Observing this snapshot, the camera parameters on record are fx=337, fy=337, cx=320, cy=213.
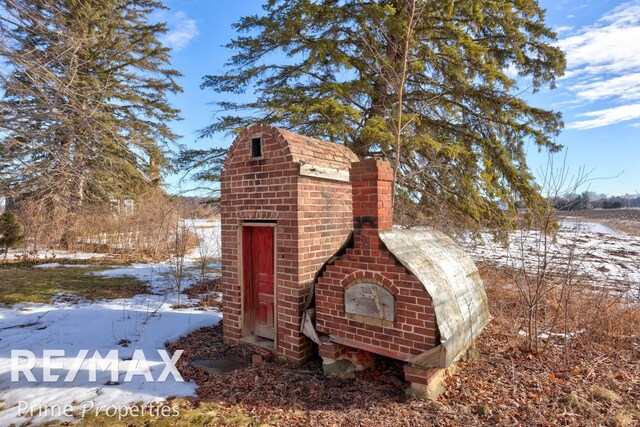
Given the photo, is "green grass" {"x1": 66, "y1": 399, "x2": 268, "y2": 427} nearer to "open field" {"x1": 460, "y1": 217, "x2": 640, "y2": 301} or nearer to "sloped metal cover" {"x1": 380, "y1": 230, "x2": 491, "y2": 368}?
"sloped metal cover" {"x1": 380, "y1": 230, "x2": 491, "y2": 368}

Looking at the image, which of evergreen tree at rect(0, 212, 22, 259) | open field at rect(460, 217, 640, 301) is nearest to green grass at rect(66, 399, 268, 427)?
open field at rect(460, 217, 640, 301)

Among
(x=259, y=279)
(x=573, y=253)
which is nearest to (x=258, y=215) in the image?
(x=259, y=279)

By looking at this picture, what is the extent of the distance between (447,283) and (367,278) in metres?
1.05

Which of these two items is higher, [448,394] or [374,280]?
[374,280]

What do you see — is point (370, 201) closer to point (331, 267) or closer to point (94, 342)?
point (331, 267)

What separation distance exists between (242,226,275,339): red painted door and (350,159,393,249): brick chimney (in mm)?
1695

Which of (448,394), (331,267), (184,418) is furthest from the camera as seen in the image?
(331,267)

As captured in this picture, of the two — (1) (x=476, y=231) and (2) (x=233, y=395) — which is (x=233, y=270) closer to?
(2) (x=233, y=395)

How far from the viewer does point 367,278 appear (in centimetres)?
422

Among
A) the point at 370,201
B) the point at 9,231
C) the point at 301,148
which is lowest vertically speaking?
the point at 9,231

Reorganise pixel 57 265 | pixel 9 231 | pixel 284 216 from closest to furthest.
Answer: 1. pixel 284 216
2. pixel 57 265
3. pixel 9 231

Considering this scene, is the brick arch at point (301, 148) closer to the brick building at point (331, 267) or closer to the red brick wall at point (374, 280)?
the brick building at point (331, 267)

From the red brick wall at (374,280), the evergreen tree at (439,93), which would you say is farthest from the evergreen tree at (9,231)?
the red brick wall at (374,280)

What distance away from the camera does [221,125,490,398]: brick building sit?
3938 mm
